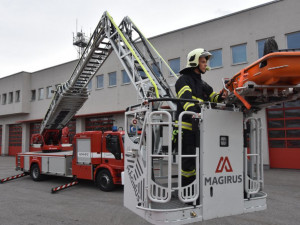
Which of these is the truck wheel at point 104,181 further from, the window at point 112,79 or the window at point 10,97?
the window at point 10,97

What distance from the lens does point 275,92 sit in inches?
122

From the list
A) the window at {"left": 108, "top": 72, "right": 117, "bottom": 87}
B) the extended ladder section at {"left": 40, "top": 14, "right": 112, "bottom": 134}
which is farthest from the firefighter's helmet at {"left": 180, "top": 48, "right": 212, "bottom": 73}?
the window at {"left": 108, "top": 72, "right": 117, "bottom": 87}

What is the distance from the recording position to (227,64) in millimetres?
14453

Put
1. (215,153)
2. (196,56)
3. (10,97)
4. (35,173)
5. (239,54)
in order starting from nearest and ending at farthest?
(215,153) → (196,56) → (35,173) → (239,54) → (10,97)

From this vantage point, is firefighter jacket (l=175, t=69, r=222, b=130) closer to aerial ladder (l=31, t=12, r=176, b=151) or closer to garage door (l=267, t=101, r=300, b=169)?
aerial ladder (l=31, t=12, r=176, b=151)

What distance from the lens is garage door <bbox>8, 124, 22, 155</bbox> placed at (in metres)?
27.6

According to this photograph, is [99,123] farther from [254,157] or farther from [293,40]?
[254,157]

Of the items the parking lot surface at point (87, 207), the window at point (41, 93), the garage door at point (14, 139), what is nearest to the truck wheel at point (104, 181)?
the parking lot surface at point (87, 207)

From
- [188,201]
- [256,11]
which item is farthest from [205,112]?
[256,11]

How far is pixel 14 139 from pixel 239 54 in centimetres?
2335

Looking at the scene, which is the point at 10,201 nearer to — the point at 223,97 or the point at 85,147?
the point at 85,147

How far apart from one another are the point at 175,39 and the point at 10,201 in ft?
40.2

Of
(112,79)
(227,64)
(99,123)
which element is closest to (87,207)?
(227,64)

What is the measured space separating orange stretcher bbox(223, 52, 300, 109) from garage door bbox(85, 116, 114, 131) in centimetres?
1657
